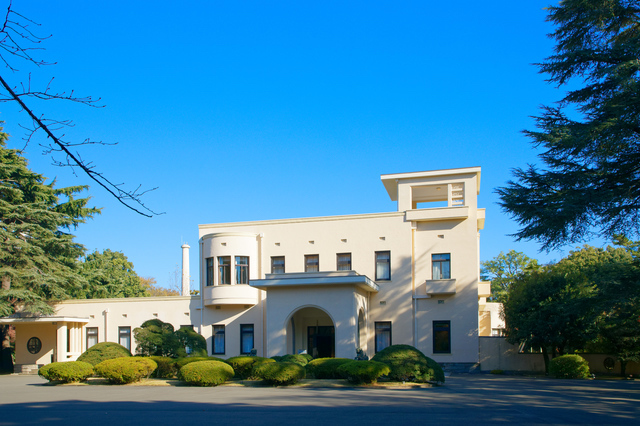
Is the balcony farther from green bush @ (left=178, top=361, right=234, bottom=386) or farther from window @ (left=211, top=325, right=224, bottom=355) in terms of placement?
green bush @ (left=178, top=361, right=234, bottom=386)

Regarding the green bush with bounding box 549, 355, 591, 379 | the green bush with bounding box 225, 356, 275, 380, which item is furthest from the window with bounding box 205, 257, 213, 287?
the green bush with bounding box 549, 355, 591, 379

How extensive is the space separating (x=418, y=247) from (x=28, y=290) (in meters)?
23.0

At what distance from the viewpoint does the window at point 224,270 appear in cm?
3086

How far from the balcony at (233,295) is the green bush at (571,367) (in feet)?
→ 50.8

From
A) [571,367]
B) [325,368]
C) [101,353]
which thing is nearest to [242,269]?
[101,353]

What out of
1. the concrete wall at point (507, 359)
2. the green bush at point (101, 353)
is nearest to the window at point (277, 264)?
the green bush at point (101, 353)

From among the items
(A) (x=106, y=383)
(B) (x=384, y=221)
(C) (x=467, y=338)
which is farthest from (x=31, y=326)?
(C) (x=467, y=338)

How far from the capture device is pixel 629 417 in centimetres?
1253

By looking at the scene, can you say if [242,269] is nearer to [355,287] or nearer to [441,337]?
[355,287]

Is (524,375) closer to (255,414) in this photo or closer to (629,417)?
(629,417)

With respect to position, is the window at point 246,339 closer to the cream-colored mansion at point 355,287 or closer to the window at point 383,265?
the cream-colored mansion at point 355,287

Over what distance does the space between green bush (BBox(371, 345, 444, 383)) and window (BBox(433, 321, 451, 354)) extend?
9.40 meters

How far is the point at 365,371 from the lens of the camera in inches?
738

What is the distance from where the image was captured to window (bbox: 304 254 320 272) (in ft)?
103
